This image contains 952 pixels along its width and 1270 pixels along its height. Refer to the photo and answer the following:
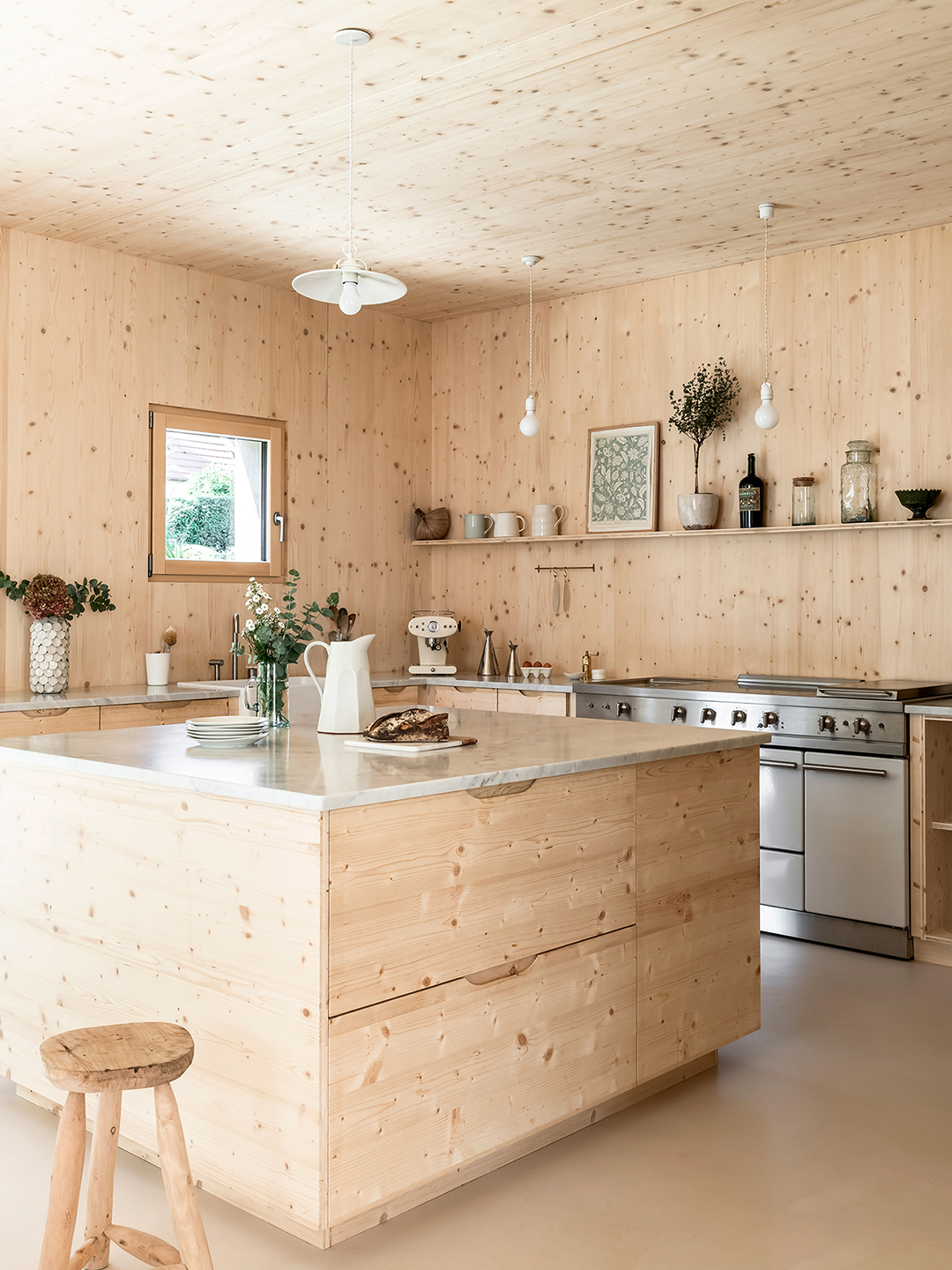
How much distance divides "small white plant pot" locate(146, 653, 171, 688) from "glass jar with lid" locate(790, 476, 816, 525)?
2.81m

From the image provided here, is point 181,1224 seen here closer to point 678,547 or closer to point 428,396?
point 678,547

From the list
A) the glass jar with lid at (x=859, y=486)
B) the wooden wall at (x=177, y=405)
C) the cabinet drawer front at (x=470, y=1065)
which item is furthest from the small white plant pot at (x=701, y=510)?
the cabinet drawer front at (x=470, y=1065)

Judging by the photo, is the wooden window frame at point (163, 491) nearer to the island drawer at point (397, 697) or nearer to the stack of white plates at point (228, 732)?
the island drawer at point (397, 697)

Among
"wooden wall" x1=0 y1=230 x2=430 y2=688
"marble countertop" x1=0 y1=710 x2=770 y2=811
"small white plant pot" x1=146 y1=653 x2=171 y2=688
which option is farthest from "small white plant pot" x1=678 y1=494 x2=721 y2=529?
"small white plant pot" x1=146 y1=653 x2=171 y2=688

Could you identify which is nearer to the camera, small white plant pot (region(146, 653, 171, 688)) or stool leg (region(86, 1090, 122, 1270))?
A: stool leg (region(86, 1090, 122, 1270))

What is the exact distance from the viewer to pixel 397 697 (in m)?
5.57

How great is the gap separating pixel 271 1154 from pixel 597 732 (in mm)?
1396

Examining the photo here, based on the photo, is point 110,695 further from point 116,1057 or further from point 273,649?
point 116,1057

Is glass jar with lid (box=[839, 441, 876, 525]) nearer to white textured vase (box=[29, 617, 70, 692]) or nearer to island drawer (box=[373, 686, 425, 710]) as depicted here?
island drawer (box=[373, 686, 425, 710])

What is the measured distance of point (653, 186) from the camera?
13.9 ft

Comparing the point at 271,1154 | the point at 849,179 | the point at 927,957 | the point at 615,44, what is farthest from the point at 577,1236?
the point at 849,179

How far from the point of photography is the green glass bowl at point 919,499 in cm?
448

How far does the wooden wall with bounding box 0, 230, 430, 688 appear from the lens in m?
4.74

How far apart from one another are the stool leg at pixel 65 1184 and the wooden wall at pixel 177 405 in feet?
10.3
